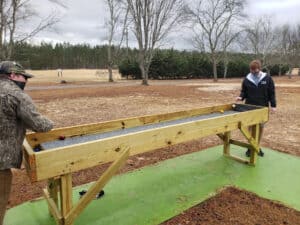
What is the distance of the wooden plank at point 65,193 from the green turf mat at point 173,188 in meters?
0.36

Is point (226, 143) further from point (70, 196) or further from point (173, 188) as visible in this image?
point (70, 196)

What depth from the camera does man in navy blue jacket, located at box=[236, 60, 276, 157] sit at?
490 centimetres

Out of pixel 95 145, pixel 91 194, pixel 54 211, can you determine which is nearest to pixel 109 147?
pixel 95 145

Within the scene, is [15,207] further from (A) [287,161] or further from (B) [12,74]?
(A) [287,161]

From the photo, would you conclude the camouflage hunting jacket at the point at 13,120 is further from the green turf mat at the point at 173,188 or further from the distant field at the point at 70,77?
the distant field at the point at 70,77

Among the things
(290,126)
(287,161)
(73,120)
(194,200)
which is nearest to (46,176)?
(194,200)

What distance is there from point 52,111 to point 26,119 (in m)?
7.92

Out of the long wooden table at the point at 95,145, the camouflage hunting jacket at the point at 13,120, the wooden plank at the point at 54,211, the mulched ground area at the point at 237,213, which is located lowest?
the mulched ground area at the point at 237,213

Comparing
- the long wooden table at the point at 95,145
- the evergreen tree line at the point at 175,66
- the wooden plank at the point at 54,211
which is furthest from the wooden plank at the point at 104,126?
the evergreen tree line at the point at 175,66

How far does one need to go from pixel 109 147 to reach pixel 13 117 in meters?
0.87

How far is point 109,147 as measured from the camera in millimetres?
2760

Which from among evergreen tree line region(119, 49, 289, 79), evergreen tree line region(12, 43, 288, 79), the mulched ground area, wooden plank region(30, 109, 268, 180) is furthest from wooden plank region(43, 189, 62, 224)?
evergreen tree line region(119, 49, 289, 79)

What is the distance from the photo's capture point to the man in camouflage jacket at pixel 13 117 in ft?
7.43

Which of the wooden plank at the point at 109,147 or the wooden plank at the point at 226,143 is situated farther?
the wooden plank at the point at 226,143
